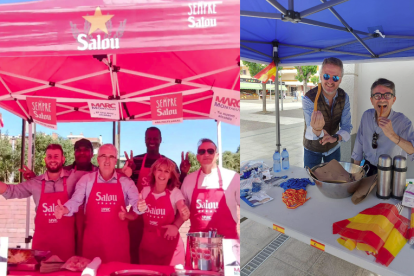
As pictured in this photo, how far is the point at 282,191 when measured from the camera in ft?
6.36

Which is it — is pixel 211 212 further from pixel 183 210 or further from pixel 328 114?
pixel 328 114

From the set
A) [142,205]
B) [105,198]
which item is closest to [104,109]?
[105,198]

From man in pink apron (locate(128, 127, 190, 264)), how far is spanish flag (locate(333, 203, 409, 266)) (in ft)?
3.13

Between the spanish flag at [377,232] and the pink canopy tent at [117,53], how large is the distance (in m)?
0.98

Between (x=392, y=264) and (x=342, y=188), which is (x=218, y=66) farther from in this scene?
(x=392, y=264)

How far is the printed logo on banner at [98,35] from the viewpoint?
3.83 feet

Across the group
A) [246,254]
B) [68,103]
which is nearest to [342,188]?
[246,254]

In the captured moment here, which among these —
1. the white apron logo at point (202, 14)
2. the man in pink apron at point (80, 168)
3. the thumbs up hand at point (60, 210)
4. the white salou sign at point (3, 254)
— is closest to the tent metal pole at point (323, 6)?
the white apron logo at point (202, 14)

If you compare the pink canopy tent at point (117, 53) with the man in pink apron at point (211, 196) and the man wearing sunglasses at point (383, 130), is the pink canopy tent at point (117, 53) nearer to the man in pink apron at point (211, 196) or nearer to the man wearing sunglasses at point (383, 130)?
the man in pink apron at point (211, 196)

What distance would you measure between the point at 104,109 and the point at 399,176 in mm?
1937

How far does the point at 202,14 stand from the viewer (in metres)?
1.20

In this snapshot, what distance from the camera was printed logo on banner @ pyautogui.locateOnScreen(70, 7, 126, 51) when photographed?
1.17m

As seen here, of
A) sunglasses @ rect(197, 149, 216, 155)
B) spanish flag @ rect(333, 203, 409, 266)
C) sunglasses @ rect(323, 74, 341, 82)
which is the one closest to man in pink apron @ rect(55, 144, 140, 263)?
sunglasses @ rect(197, 149, 216, 155)

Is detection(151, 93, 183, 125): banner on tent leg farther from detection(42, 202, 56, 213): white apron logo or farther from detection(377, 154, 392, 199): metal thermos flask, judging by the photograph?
detection(377, 154, 392, 199): metal thermos flask
